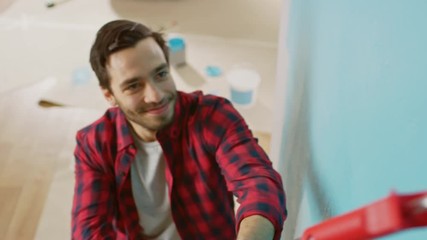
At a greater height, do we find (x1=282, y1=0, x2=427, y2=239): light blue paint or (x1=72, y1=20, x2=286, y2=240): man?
(x1=282, y1=0, x2=427, y2=239): light blue paint

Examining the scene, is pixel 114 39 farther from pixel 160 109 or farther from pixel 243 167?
pixel 243 167

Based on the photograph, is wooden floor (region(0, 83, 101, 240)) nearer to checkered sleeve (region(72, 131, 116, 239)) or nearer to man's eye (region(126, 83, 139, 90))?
checkered sleeve (region(72, 131, 116, 239))

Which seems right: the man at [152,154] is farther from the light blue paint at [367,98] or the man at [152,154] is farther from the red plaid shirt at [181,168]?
the light blue paint at [367,98]

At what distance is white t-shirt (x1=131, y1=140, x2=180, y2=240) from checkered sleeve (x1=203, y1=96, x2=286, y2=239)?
0.17 m

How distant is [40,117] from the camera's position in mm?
2113

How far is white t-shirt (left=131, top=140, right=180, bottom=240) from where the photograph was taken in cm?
111

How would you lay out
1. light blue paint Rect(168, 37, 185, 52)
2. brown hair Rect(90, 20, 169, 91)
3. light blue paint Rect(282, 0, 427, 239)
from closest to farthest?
light blue paint Rect(282, 0, 427, 239) → brown hair Rect(90, 20, 169, 91) → light blue paint Rect(168, 37, 185, 52)

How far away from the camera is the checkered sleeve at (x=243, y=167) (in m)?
0.81

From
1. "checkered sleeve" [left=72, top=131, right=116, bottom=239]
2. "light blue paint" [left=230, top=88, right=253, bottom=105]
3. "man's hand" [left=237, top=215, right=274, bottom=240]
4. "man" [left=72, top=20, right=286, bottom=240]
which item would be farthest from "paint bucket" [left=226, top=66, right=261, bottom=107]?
"man's hand" [left=237, top=215, right=274, bottom=240]

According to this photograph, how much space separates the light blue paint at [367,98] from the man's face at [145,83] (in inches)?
13.7

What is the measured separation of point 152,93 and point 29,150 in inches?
46.7

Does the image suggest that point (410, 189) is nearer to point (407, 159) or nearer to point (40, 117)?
point (407, 159)

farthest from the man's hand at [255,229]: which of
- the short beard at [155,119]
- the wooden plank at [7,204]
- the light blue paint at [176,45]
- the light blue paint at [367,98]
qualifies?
the light blue paint at [176,45]

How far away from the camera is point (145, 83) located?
40.6 inches
